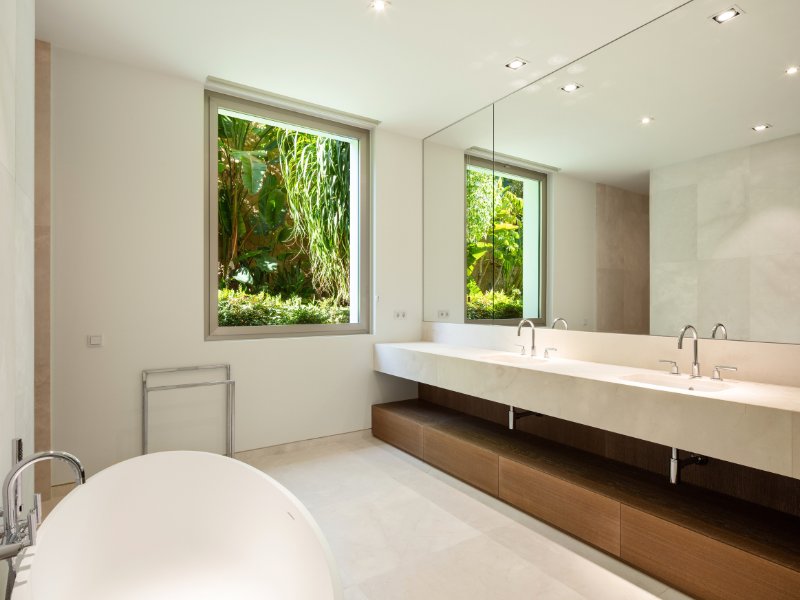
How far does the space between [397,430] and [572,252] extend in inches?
74.2

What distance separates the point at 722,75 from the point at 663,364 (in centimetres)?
147

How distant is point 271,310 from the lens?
3848mm

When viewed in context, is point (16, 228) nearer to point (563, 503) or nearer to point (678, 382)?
point (563, 503)

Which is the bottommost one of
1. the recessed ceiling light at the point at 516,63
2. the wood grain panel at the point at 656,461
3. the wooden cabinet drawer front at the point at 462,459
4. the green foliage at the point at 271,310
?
the wooden cabinet drawer front at the point at 462,459

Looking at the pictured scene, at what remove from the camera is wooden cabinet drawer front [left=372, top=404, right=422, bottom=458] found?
352 cm

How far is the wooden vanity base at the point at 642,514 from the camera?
1730mm

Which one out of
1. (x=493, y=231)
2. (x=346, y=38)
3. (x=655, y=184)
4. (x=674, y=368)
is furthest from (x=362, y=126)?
(x=674, y=368)

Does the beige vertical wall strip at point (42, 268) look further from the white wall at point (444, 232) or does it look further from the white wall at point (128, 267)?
the white wall at point (444, 232)

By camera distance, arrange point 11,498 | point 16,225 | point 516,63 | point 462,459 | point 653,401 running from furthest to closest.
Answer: point 462,459, point 516,63, point 653,401, point 16,225, point 11,498

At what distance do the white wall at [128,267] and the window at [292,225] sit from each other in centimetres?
39

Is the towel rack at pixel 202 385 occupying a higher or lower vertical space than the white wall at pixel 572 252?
lower

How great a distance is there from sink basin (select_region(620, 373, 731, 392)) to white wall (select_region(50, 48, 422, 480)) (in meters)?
2.38

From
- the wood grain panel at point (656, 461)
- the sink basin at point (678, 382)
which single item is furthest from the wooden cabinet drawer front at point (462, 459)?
the sink basin at point (678, 382)

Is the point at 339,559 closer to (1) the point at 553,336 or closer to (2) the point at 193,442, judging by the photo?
(2) the point at 193,442
